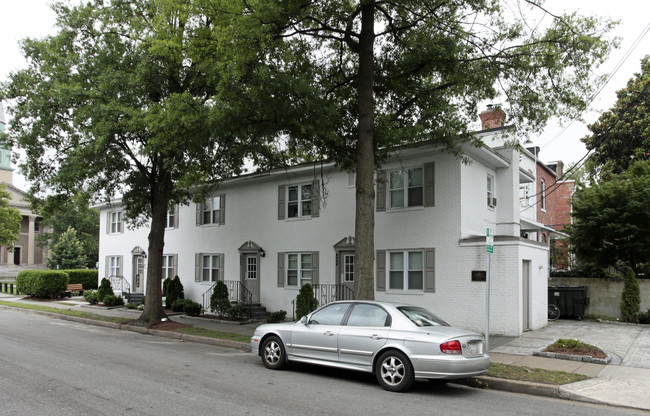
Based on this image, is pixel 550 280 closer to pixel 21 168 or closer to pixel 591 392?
pixel 591 392

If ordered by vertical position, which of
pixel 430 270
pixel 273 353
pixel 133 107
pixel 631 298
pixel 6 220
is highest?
pixel 133 107

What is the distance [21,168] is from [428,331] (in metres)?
14.8

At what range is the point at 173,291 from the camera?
21.9 meters

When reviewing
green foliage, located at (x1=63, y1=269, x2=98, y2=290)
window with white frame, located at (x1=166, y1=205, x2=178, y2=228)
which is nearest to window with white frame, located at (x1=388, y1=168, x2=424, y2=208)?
window with white frame, located at (x1=166, y1=205, x2=178, y2=228)

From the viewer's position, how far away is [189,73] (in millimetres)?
15211

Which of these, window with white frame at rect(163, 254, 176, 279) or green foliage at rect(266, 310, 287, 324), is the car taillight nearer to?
green foliage at rect(266, 310, 287, 324)

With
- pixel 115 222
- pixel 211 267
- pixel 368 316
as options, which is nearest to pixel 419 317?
pixel 368 316

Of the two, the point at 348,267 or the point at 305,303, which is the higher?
the point at 348,267

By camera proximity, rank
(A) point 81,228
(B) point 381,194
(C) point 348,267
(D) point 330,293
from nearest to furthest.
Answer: (B) point 381,194, (C) point 348,267, (D) point 330,293, (A) point 81,228

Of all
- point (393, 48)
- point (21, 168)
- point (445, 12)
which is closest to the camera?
point (445, 12)

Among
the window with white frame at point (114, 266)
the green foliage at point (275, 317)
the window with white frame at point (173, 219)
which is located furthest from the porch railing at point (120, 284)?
the green foliage at point (275, 317)

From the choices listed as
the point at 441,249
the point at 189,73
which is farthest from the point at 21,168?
the point at 441,249

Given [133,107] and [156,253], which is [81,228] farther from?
[133,107]

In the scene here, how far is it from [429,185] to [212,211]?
11.0 metres
